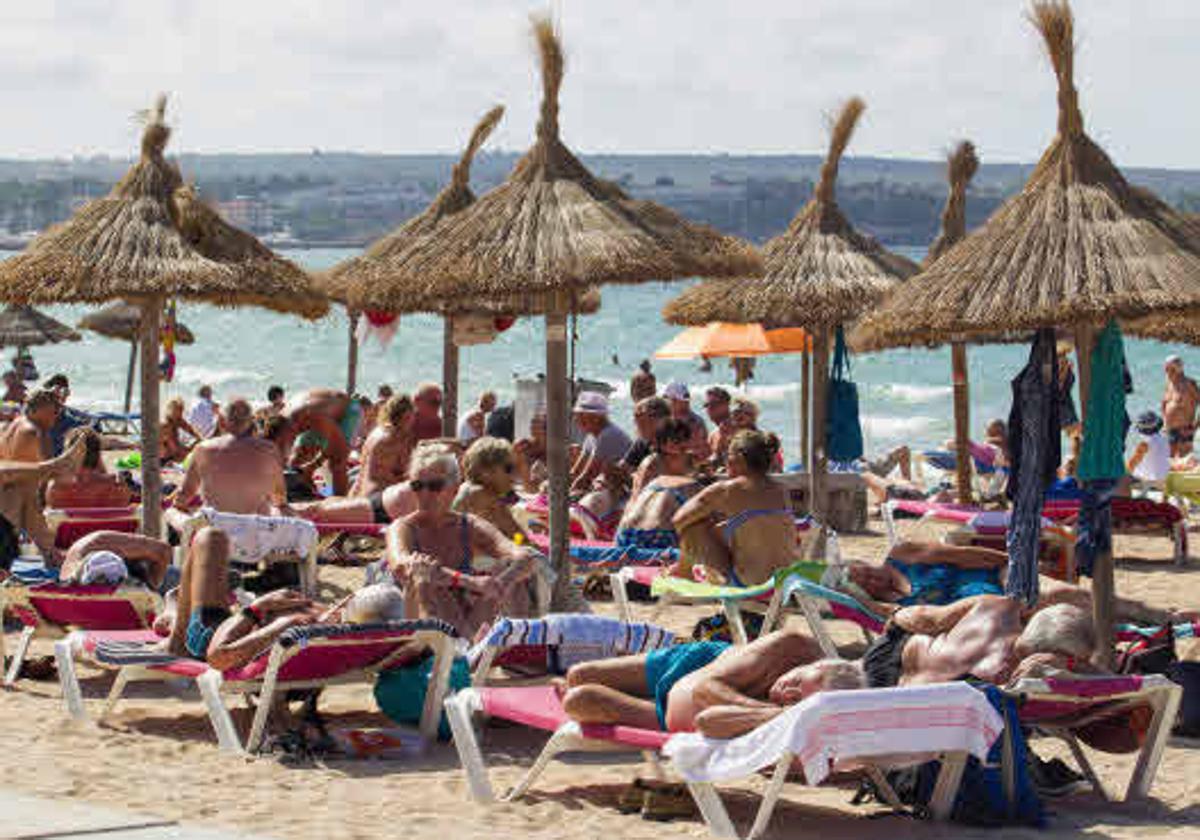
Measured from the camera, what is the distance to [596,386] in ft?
54.7

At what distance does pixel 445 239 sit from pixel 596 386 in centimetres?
763

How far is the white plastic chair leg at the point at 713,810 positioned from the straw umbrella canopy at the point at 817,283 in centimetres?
628

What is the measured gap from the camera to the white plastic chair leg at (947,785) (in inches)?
211

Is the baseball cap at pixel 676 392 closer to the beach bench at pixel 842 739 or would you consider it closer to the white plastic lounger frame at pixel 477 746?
the white plastic lounger frame at pixel 477 746

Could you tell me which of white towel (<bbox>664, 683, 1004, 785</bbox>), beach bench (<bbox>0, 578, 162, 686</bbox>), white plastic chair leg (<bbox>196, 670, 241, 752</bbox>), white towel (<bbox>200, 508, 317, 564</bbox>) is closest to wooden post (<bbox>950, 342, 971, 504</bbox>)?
white towel (<bbox>200, 508, 317, 564</bbox>)

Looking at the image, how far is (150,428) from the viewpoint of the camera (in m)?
9.80

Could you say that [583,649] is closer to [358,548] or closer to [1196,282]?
[1196,282]

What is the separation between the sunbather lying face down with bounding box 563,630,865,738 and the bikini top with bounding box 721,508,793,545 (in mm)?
2324

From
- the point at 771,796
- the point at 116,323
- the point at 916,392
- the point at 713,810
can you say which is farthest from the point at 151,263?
the point at 916,392

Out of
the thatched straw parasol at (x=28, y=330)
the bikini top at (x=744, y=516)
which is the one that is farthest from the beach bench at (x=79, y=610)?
the thatched straw parasol at (x=28, y=330)

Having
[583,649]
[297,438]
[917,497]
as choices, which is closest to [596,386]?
[917,497]

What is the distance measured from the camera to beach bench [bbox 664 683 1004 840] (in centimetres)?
500

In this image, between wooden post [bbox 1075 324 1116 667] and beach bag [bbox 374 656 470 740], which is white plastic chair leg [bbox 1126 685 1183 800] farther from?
beach bag [bbox 374 656 470 740]

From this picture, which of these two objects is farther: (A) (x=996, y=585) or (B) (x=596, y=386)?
(B) (x=596, y=386)
